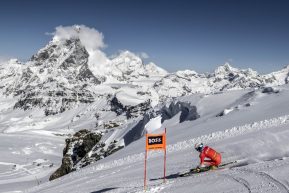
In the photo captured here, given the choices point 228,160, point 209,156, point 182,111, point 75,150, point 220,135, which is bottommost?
point 228,160

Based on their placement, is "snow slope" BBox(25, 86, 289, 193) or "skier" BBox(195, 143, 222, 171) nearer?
"snow slope" BBox(25, 86, 289, 193)

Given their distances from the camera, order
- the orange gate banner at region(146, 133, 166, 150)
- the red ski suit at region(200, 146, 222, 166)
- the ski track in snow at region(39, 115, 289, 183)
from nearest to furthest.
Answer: the orange gate banner at region(146, 133, 166, 150), the red ski suit at region(200, 146, 222, 166), the ski track in snow at region(39, 115, 289, 183)

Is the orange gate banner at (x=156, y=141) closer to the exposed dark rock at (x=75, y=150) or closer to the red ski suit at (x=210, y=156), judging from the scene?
the red ski suit at (x=210, y=156)

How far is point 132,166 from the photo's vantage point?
29703 mm

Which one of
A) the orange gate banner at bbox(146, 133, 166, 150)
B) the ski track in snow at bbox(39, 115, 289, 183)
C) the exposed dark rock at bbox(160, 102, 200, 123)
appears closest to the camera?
the orange gate banner at bbox(146, 133, 166, 150)

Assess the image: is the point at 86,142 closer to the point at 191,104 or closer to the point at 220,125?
the point at 191,104

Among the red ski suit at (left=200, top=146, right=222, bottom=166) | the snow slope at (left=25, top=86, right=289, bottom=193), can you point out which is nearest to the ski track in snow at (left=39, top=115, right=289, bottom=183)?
the snow slope at (left=25, top=86, right=289, bottom=193)

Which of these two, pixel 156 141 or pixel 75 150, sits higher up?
pixel 156 141

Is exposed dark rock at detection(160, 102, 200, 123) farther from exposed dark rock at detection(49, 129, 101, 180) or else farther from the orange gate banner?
the orange gate banner

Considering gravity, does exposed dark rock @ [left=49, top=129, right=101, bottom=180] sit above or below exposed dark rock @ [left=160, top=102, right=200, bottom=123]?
below

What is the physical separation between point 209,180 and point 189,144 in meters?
14.6

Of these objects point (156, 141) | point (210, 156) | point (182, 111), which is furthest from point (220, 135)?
point (182, 111)

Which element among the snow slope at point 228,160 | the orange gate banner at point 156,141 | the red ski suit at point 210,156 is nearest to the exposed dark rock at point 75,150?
the snow slope at point 228,160

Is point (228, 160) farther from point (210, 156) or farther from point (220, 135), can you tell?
point (220, 135)
